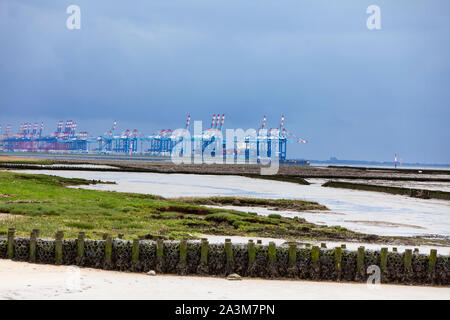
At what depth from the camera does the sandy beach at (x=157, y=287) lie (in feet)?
43.7

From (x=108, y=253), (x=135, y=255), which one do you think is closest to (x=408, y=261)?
(x=135, y=255)

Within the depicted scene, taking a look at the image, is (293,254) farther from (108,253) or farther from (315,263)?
(108,253)

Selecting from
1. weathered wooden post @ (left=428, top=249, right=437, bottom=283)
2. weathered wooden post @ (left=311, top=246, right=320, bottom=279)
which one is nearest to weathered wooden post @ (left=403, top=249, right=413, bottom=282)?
weathered wooden post @ (left=428, top=249, right=437, bottom=283)

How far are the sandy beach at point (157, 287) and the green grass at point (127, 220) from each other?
11.3ft

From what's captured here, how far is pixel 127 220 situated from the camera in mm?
24266

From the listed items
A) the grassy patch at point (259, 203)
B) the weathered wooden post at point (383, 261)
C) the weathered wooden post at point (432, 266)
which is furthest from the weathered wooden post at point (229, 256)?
the grassy patch at point (259, 203)

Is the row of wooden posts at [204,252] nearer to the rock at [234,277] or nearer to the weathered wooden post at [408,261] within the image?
the weathered wooden post at [408,261]

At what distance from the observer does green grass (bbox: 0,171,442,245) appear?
20903 mm

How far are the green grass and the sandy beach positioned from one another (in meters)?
3.43

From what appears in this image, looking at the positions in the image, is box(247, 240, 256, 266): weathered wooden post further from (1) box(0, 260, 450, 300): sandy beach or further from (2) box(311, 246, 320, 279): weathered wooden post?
(2) box(311, 246, 320, 279): weathered wooden post

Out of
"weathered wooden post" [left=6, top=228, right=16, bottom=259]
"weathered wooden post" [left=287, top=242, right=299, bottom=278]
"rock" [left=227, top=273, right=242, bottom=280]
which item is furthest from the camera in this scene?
"weathered wooden post" [left=287, top=242, right=299, bottom=278]

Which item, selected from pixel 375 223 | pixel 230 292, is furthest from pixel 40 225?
pixel 375 223

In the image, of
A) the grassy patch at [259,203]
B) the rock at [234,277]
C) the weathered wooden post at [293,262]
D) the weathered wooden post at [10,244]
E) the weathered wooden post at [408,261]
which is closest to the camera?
the rock at [234,277]
